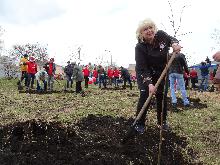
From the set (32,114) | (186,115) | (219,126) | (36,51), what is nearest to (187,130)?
(219,126)

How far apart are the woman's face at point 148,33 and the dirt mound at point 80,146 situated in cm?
176

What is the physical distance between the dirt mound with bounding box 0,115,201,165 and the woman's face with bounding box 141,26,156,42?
176cm

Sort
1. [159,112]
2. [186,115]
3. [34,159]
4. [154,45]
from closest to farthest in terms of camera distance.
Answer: [34,159]
[154,45]
[159,112]
[186,115]

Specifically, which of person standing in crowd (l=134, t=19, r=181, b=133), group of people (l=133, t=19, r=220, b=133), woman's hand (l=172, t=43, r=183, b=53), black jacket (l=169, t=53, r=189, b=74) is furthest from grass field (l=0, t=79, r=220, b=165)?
black jacket (l=169, t=53, r=189, b=74)

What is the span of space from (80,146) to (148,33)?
7.37ft

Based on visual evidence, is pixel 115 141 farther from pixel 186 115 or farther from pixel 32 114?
pixel 32 114

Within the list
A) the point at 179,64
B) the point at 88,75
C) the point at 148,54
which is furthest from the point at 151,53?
the point at 88,75

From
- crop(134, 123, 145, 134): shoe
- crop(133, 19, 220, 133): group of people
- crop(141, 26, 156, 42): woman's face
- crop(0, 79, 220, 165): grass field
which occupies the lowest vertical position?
crop(0, 79, 220, 165): grass field

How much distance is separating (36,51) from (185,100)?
45745 mm

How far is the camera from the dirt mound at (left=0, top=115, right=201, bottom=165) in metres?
5.18

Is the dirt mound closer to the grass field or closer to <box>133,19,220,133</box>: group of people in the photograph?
the grass field

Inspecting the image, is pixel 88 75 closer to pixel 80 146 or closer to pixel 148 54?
pixel 148 54

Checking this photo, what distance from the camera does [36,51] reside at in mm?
54781

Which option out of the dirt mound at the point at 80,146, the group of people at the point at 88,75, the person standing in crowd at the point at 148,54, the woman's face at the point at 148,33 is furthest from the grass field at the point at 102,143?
the group of people at the point at 88,75
